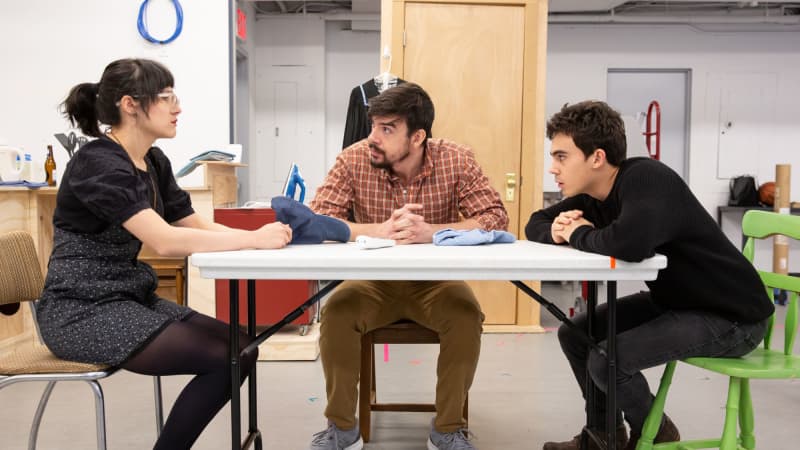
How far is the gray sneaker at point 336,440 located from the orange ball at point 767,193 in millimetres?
6007

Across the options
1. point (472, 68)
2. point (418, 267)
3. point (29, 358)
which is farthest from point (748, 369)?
point (472, 68)

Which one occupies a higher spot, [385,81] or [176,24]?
[176,24]

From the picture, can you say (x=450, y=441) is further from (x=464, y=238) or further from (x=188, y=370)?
(x=188, y=370)

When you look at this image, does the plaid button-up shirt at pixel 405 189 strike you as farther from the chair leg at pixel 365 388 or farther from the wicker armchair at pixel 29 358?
the wicker armchair at pixel 29 358

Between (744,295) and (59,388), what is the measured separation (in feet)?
9.16

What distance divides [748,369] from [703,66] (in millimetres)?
6546

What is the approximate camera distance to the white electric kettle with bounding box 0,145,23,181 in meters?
3.41

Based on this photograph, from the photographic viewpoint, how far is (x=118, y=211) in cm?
150

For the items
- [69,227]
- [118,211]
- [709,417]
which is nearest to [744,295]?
[709,417]

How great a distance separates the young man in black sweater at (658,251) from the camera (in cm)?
156

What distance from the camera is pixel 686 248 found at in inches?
64.6

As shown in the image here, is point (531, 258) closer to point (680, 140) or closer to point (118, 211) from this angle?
point (118, 211)

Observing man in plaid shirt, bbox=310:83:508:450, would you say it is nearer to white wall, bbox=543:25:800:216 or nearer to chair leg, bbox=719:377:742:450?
chair leg, bbox=719:377:742:450

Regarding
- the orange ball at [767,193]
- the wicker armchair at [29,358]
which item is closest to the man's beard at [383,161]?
the wicker armchair at [29,358]
